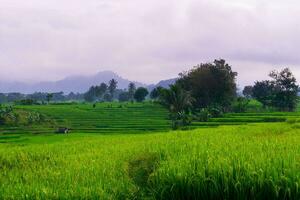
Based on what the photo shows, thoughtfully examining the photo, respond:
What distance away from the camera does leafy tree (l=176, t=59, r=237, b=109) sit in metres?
62.1

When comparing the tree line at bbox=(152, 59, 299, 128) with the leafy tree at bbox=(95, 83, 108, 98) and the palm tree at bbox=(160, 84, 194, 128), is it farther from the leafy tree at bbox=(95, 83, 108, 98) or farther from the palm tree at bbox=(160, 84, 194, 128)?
the leafy tree at bbox=(95, 83, 108, 98)

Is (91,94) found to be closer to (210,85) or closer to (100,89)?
(100,89)

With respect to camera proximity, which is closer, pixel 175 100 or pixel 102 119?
pixel 175 100

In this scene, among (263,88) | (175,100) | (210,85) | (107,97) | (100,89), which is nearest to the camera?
(175,100)

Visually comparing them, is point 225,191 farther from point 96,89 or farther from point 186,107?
point 96,89

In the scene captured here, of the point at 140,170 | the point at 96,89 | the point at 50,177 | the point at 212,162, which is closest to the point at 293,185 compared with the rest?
the point at 212,162

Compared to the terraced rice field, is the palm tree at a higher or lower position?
higher

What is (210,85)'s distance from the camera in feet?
204

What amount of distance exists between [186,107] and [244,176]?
4764 centimetres

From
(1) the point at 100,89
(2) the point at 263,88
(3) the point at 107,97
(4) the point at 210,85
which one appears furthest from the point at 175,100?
(3) the point at 107,97

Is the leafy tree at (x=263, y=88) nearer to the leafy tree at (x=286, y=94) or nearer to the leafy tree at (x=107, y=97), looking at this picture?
the leafy tree at (x=286, y=94)

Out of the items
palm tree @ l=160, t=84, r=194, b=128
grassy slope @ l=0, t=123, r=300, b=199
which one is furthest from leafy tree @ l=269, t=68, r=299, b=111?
grassy slope @ l=0, t=123, r=300, b=199

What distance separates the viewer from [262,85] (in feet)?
303

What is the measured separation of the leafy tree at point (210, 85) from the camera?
204 feet
